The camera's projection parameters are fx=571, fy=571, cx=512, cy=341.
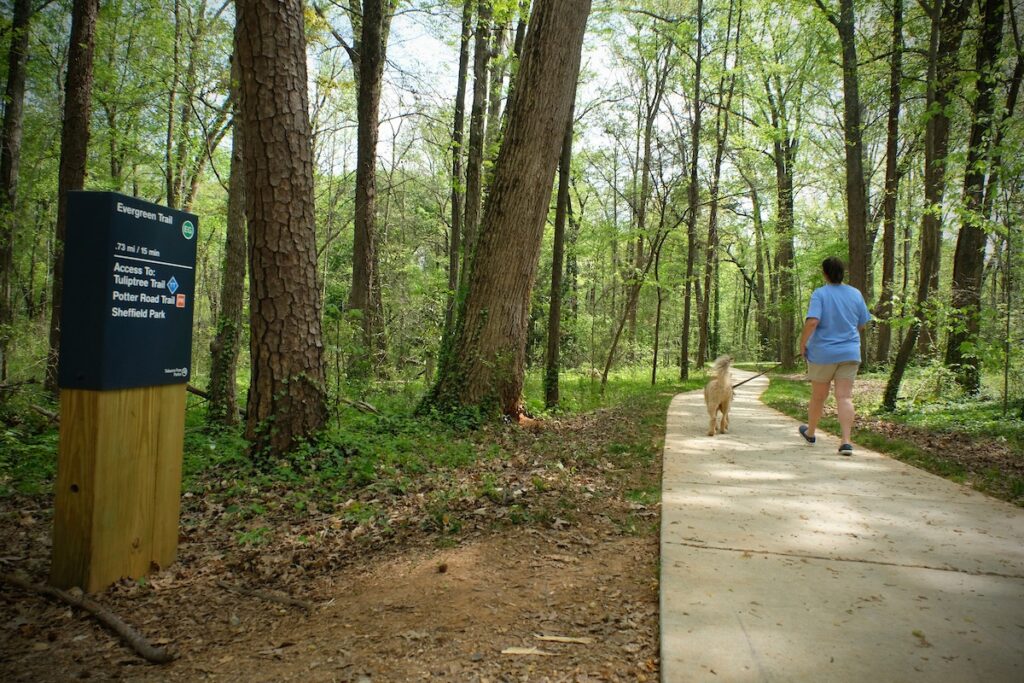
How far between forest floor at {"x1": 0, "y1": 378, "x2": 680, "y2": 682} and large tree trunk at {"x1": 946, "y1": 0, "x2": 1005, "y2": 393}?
741 cm

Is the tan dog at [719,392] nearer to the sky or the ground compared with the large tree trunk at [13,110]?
nearer to the ground

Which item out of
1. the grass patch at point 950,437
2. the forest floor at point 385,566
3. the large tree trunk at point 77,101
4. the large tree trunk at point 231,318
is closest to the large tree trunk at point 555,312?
the forest floor at point 385,566

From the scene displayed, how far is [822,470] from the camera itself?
18.5 feet

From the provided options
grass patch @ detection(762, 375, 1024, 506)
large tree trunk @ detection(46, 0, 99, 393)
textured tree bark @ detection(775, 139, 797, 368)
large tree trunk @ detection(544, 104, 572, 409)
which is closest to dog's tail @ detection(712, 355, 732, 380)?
grass patch @ detection(762, 375, 1024, 506)

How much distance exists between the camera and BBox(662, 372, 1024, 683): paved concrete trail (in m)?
2.32

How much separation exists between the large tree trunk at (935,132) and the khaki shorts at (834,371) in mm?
3600

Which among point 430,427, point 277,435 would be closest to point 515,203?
point 430,427

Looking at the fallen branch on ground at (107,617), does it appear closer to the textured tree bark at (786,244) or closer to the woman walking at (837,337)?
the woman walking at (837,337)

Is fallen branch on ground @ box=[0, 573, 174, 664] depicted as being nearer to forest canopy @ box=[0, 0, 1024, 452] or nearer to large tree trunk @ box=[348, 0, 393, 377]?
forest canopy @ box=[0, 0, 1024, 452]

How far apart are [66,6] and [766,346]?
1483 inches

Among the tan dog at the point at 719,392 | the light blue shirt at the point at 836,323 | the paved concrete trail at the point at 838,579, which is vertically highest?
the light blue shirt at the point at 836,323

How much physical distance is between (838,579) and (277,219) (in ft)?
17.3

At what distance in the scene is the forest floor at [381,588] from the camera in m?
2.58

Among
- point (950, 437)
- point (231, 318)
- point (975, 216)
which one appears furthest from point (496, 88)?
point (950, 437)
